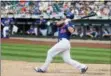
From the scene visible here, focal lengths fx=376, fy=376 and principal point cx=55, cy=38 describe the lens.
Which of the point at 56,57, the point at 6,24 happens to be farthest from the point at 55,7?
the point at 56,57

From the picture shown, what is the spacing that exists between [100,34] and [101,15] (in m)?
1.53

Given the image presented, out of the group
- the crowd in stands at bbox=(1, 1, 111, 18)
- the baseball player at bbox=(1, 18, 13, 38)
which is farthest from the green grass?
the crowd in stands at bbox=(1, 1, 111, 18)

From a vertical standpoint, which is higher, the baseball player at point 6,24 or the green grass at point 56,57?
the green grass at point 56,57

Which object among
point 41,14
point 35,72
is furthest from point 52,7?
point 35,72

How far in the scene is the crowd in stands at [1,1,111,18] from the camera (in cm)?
2945

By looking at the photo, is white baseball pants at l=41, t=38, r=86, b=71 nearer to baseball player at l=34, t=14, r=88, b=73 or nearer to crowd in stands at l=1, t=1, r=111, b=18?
baseball player at l=34, t=14, r=88, b=73

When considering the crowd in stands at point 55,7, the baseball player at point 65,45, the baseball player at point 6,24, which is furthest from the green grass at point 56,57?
the crowd in stands at point 55,7

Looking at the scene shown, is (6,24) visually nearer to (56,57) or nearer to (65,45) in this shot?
(56,57)

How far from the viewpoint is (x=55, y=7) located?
30078 millimetres

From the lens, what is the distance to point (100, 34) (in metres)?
28.8

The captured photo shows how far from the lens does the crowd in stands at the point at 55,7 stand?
29.5 meters

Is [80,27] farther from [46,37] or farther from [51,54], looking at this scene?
Result: [51,54]

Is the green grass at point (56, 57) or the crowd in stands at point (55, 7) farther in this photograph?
the crowd in stands at point (55, 7)

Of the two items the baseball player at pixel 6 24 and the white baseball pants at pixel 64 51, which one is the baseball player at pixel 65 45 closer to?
the white baseball pants at pixel 64 51
